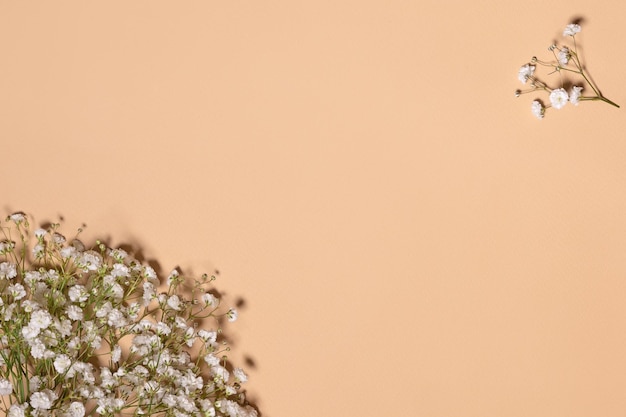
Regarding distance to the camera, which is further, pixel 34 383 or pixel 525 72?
pixel 525 72

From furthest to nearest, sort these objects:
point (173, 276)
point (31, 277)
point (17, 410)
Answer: point (173, 276) < point (31, 277) < point (17, 410)

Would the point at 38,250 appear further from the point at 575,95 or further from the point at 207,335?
the point at 575,95

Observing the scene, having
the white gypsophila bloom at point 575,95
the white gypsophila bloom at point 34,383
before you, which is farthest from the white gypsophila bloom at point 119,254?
the white gypsophila bloom at point 575,95

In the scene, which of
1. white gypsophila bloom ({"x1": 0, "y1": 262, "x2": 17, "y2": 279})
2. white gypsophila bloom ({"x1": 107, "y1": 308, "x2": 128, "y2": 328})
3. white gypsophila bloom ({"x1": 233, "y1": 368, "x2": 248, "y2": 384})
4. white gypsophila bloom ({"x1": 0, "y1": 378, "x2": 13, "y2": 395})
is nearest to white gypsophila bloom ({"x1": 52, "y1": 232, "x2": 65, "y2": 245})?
white gypsophila bloom ({"x1": 0, "y1": 262, "x2": 17, "y2": 279})

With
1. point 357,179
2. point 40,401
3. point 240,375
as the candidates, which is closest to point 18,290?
point 40,401

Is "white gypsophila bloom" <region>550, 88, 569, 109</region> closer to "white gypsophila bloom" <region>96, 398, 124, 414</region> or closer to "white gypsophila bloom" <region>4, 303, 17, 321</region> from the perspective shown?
"white gypsophila bloom" <region>96, 398, 124, 414</region>

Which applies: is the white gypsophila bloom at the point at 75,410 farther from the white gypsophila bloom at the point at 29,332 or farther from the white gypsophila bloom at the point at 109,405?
the white gypsophila bloom at the point at 29,332
